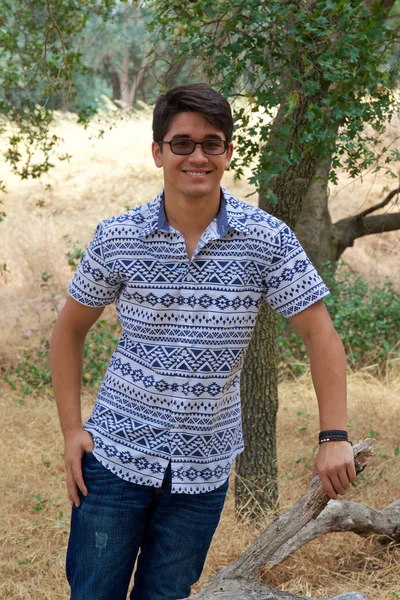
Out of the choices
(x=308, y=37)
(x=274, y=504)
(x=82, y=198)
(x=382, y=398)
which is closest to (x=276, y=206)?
(x=308, y=37)

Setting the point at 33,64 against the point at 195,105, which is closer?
the point at 195,105

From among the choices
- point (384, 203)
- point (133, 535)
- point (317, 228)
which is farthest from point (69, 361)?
point (317, 228)

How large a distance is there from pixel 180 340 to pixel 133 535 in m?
0.61

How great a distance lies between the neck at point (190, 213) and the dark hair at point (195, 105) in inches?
7.8

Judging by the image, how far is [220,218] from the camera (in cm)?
224

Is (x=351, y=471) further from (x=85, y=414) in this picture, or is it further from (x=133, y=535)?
(x=85, y=414)

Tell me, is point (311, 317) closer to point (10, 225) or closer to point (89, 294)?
point (89, 294)

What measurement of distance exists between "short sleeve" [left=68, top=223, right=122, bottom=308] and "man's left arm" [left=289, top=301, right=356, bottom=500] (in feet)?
1.82

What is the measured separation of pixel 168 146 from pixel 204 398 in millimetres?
734

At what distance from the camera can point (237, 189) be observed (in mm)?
12797

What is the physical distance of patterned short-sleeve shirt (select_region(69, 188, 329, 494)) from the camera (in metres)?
2.18

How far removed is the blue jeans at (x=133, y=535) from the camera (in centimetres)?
224

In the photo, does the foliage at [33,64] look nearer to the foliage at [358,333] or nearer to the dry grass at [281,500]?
the dry grass at [281,500]

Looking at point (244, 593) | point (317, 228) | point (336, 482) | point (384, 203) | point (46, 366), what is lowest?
point (244, 593)
